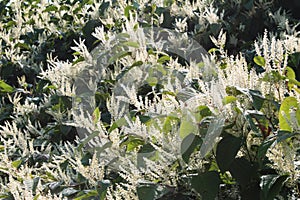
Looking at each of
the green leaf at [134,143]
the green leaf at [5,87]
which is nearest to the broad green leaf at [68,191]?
the green leaf at [134,143]

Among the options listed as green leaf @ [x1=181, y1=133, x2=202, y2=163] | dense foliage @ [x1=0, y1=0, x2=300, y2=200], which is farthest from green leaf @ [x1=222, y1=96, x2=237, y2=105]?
green leaf @ [x1=181, y1=133, x2=202, y2=163]

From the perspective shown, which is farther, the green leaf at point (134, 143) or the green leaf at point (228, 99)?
the green leaf at point (134, 143)

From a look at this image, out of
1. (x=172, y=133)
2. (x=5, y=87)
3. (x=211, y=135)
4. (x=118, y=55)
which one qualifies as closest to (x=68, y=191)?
(x=172, y=133)

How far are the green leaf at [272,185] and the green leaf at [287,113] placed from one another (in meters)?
0.14

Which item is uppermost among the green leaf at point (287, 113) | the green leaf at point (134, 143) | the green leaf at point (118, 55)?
the green leaf at point (118, 55)

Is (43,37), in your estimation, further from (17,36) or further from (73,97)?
(73,97)

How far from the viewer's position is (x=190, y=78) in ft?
8.93

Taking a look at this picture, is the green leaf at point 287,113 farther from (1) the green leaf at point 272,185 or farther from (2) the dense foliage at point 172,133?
(1) the green leaf at point 272,185

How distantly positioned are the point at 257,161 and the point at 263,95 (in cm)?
20

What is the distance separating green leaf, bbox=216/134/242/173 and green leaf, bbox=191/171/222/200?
0.15 feet

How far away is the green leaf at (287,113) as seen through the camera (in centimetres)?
155

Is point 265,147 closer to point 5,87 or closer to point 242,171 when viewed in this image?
point 242,171

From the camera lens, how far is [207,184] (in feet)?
5.40

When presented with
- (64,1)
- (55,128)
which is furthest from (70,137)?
(64,1)
